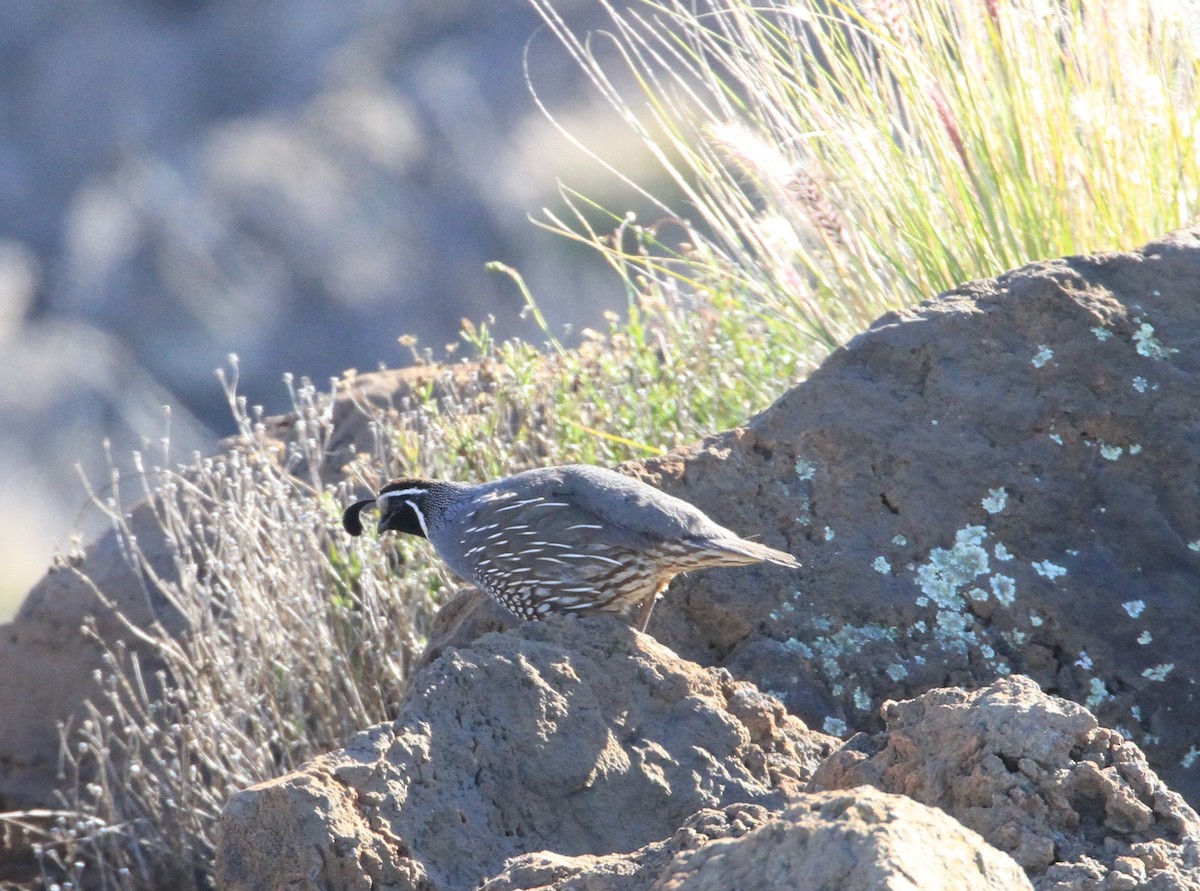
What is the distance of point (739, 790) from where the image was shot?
3.47 metres

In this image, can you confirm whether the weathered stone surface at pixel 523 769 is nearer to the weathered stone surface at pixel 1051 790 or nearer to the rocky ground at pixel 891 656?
the rocky ground at pixel 891 656

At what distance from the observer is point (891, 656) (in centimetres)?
407

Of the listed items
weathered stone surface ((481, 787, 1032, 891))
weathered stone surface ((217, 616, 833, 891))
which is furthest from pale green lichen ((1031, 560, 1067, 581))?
weathered stone surface ((481, 787, 1032, 891))

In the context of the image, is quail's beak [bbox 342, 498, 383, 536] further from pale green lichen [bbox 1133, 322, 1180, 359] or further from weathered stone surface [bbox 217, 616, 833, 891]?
pale green lichen [bbox 1133, 322, 1180, 359]

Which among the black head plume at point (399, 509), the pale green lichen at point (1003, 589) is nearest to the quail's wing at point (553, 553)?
the black head plume at point (399, 509)

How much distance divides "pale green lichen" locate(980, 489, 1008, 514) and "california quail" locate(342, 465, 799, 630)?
589mm

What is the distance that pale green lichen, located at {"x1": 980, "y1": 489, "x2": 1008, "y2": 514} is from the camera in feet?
14.0

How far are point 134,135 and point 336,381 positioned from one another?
14878 millimetres

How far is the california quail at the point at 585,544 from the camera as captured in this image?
4.07 meters

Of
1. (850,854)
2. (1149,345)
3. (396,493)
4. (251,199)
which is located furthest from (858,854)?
(251,199)

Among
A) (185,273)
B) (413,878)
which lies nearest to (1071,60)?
(413,878)

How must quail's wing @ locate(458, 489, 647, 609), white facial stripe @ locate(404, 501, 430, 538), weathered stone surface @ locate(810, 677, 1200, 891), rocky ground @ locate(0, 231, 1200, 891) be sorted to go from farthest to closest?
white facial stripe @ locate(404, 501, 430, 538) < quail's wing @ locate(458, 489, 647, 609) < rocky ground @ locate(0, 231, 1200, 891) < weathered stone surface @ locate(810, 677, 1200, 891)

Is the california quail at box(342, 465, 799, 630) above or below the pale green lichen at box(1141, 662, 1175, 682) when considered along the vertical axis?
above

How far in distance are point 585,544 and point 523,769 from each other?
3.24 ft
